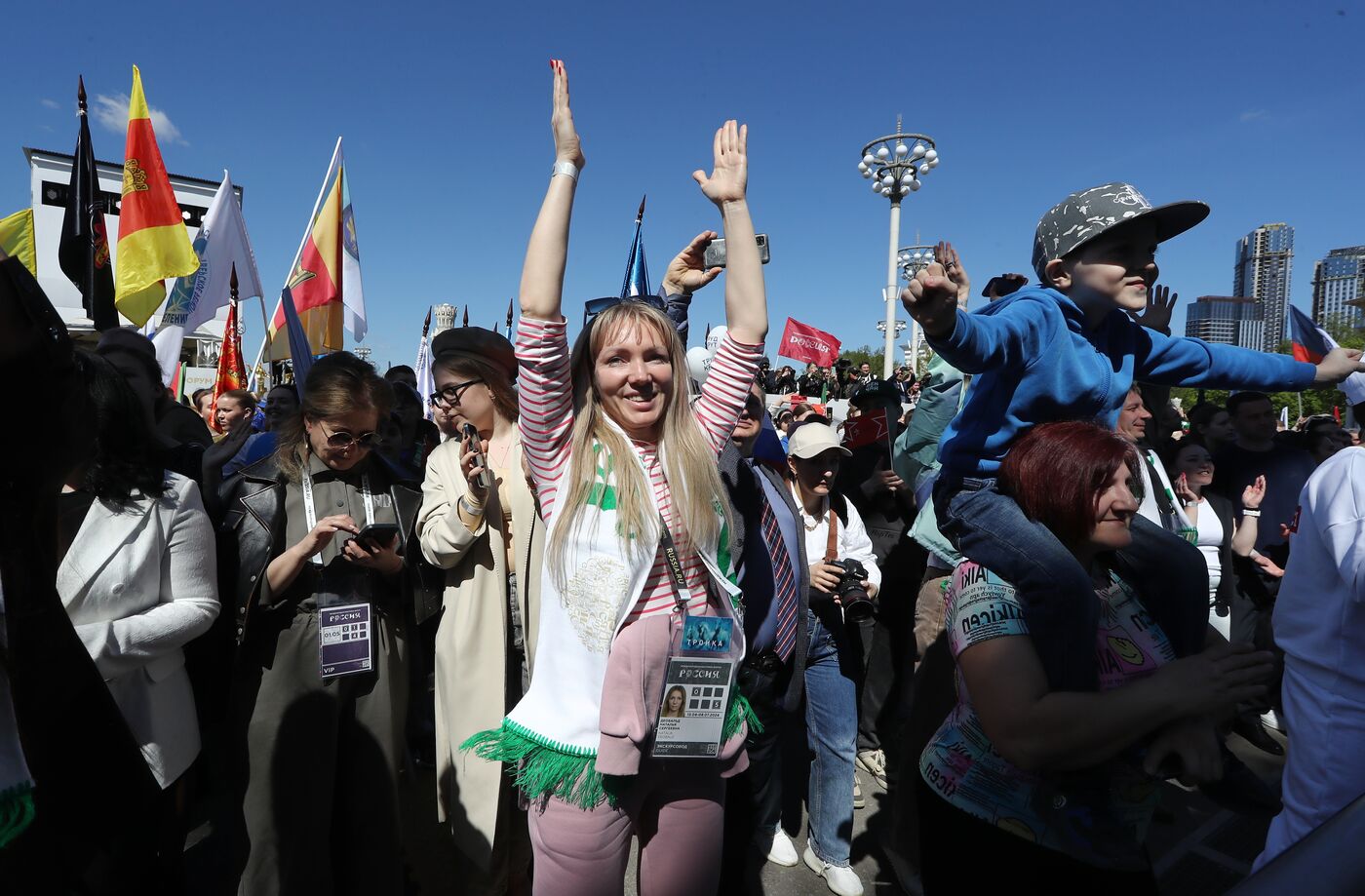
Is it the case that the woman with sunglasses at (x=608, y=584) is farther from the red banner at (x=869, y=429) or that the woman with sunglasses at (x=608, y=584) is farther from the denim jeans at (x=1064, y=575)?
the red banner at (x=869, y=429)

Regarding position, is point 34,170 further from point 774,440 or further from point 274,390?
point 774,440

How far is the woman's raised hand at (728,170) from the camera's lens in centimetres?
218

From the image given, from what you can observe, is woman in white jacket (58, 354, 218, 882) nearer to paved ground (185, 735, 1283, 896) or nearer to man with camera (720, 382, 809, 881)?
paved ground (185, 735, 1283, 896)

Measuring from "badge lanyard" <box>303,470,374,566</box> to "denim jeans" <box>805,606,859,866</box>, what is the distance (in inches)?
74.7

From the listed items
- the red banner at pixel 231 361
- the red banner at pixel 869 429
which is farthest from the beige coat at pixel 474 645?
the red banner at pixel 231 361

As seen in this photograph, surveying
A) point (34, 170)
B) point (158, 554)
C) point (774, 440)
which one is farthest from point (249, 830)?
point (34, 170)

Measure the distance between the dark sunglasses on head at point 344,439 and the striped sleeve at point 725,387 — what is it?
4.70 feet

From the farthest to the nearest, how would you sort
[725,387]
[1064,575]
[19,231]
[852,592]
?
[19,231] < [852,592] < [725,387] < [1064,575]

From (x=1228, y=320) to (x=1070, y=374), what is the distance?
131 meters

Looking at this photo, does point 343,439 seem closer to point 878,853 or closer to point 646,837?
point 646,837

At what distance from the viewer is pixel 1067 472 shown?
1748 mm

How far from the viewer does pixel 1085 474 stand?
5.66ft

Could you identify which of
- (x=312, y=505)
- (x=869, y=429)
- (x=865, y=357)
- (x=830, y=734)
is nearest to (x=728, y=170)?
(x=312, y=505)

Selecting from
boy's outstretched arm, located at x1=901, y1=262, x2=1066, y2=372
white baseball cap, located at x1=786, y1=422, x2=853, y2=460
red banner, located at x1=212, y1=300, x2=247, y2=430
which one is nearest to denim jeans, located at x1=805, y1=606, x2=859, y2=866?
white baseball cap, located at x1=786, y1=422, x2=853, y2=460
